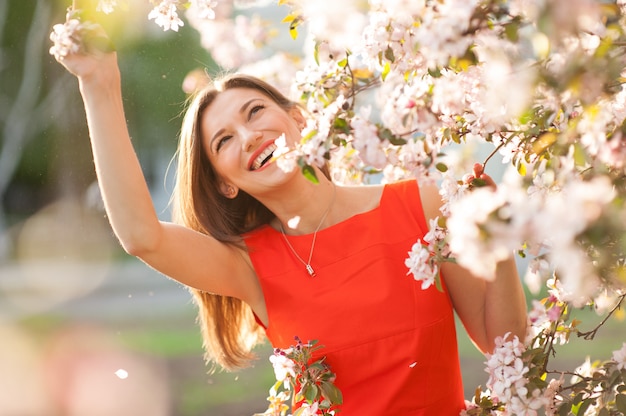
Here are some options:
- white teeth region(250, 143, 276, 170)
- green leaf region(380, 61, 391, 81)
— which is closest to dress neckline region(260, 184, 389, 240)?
white teeth region(250, 143, 276, 170)

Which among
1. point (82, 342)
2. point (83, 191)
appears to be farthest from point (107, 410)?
point (83, 191)

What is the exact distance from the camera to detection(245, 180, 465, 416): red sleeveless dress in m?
1.84

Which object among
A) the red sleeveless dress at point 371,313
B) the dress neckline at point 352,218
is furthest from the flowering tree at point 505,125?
the dress neckline at point 352,218

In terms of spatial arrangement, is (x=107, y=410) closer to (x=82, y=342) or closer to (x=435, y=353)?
(x=82, y=342)

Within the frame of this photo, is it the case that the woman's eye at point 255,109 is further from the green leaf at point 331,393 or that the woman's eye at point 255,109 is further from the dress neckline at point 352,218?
the green leaf at point 331,393

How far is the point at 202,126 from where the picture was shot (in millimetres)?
1957

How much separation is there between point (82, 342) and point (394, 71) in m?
5.60

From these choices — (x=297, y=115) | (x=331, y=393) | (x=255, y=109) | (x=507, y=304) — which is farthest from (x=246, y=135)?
(x=507, y=304)

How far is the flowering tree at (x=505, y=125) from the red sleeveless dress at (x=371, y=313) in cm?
21

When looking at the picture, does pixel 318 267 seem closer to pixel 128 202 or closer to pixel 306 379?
pixel 306 379

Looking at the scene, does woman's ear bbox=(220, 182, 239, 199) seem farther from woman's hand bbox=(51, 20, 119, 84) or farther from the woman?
woman's hand bbox=(51, 20, 119, 84)

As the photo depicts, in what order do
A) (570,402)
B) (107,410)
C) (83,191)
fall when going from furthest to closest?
(83,191) < (107,410) < (570,402)

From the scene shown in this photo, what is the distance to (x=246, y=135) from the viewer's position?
183 centimetres

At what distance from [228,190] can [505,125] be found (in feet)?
2.63
